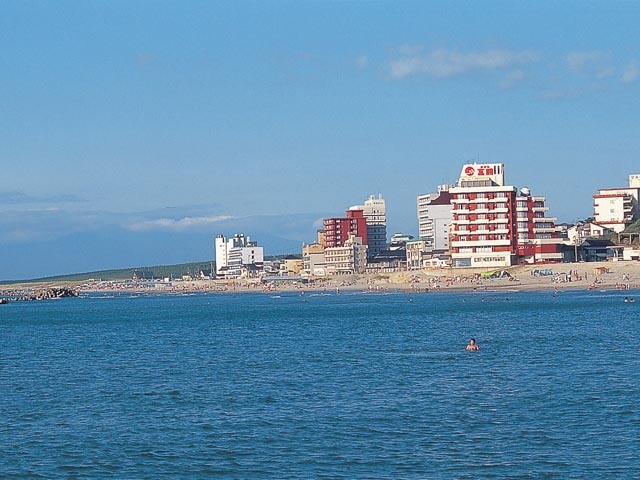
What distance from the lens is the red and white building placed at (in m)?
163

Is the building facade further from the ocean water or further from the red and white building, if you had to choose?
the ocean water

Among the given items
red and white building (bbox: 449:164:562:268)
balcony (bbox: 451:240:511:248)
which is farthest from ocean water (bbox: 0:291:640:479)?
balcony (bbox: 451:240:511:248)

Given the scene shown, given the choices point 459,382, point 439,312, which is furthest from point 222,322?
point 459,382

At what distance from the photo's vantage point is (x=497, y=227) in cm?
16350

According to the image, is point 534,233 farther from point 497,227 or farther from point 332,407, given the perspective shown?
point 332,407

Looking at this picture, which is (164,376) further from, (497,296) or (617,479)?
(497,296)

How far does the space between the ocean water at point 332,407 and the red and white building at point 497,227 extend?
91891 millimetres

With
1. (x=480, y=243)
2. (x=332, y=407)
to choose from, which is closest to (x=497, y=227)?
(x=480, y=243)

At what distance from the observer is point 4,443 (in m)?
31.5

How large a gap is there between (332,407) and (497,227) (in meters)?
130

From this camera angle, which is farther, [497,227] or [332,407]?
[497,227]

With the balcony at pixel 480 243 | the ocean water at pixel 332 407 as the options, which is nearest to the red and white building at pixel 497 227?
the balcony at pixel 480 243

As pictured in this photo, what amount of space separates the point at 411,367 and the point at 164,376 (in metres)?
11.2

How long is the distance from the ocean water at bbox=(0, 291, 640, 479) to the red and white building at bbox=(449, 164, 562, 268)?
91.9 m
